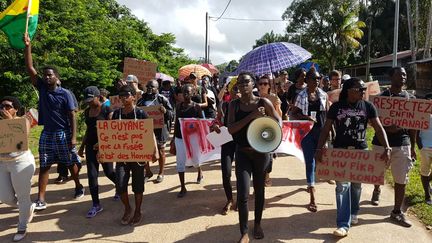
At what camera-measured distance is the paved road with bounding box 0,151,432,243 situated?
463 cm

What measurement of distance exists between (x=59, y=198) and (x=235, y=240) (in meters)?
3.23

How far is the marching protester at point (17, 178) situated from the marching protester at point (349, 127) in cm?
350

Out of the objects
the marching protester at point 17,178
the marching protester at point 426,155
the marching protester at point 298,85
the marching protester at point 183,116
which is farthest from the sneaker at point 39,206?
the marching protester at point 426,155

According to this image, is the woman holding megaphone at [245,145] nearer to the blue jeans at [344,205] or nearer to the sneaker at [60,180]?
the blue jeans at [344,205]

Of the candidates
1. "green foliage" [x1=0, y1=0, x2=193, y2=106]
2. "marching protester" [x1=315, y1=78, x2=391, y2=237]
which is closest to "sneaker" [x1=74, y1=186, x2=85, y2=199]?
"marching protester" [x1=315, y1=78, x2=391, y2=237]

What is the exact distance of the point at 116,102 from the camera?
821cm

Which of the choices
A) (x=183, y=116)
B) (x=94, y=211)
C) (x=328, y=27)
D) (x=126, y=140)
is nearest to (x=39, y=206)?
(x=94, y=211)

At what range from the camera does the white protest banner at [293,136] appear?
591cm

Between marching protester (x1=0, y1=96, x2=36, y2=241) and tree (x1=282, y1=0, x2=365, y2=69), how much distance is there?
4143 centimetres

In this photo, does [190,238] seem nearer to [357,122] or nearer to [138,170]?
[138,170]

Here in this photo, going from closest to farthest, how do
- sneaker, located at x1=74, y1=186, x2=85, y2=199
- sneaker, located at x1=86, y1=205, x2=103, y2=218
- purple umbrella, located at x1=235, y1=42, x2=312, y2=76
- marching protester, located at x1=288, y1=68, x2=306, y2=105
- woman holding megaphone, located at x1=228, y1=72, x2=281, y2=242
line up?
woman holding megaphone, located at x1=228, y1=72, x2=281, y2=242 → sneaker, located at x1=86, y1=205, x2=103, y2=218 → marching protester, located at x1=288, y1=68, x2=306, y2=105 → sneaker, located at x1=74, y1=186, x2=85, y2=199 → purple umbrella, located at x1=235, y1=42, x2=312, y2=76

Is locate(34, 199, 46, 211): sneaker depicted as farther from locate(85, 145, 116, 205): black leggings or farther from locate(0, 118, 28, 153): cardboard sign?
locate(0, 118, 28, 153): cardboard sign

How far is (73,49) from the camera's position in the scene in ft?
51.4

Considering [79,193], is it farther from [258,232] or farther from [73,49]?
→ [73,49]
